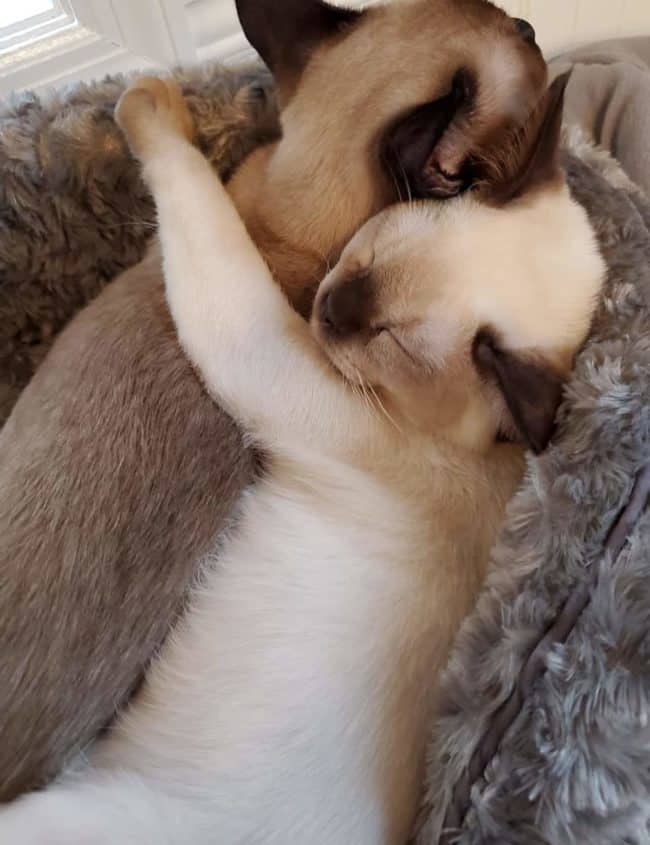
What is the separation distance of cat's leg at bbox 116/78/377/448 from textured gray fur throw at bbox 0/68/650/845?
0.65ft

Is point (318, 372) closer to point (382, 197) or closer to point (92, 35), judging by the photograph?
point (382, 197)

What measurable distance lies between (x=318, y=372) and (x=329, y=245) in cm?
18

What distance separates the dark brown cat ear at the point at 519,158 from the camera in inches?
37.6

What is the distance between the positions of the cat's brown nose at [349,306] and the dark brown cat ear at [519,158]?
0.17 metres

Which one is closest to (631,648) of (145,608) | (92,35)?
(145,608)

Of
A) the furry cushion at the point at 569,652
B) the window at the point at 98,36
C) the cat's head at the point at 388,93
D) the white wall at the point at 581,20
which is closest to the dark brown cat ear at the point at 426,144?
the cat's head at the point at 388,93

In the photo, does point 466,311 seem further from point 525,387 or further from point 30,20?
point 30,20

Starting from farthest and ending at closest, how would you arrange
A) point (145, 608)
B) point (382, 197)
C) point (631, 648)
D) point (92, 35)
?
point (92, 35)
point (382, 197)
point (145, 608)
point (631, 648)

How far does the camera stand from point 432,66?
0.99 meters

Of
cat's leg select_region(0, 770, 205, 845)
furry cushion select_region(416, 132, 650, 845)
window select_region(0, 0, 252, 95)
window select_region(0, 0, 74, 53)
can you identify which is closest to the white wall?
window select_region(0, 0, 252, 95)

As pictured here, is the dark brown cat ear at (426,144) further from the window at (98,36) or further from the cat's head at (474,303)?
the window at (98,36)

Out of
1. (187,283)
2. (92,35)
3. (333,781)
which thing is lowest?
(333,781)

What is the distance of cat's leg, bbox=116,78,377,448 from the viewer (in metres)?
0.97

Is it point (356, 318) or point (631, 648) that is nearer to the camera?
point (631, 648)
